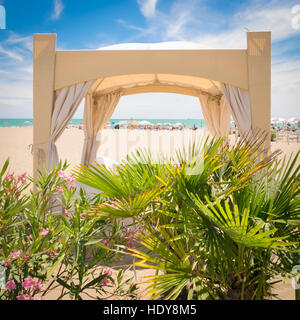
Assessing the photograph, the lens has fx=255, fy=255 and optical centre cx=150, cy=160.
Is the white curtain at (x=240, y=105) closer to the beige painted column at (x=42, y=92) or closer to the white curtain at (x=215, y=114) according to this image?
the white curtain at (x=215, y=114)

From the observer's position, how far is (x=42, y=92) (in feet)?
14.7

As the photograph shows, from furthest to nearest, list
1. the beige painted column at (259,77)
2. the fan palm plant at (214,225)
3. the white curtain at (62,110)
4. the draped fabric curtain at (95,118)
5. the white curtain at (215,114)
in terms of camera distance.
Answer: the white curtain at (215,114), the draped fabric curtain at (95,118), the white curtain at (62,110), the beige painted column at (259,77), the fan palm plant at (214,225)

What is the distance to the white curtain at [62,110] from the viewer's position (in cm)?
450

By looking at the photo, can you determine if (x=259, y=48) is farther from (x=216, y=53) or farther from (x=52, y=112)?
(x=52, y=112)

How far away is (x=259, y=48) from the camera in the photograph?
4.41m

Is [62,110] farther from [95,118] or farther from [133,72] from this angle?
[95,118]

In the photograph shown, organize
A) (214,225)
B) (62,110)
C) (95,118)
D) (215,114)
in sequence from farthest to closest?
(215,114), (95,118), (62,110), (214,225)

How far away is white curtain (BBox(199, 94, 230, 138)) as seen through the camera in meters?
6.88

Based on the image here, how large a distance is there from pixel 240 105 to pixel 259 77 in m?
0.55

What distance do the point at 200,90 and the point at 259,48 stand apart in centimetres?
252

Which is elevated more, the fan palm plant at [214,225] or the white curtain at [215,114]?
the white curtain at [215,114]

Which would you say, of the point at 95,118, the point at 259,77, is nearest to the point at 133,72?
the point at 259,77

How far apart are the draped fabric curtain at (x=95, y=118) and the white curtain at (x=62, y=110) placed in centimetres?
199

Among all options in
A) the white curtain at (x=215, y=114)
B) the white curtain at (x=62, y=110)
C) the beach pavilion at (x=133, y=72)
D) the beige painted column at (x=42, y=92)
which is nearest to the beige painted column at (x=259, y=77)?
the beach pavilion at (x=133, y=72)
